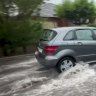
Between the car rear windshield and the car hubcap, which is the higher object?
the car rear windshield

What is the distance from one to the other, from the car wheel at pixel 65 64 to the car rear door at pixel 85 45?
0.36 meters

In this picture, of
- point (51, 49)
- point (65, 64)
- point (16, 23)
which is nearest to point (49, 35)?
point (51, 49)

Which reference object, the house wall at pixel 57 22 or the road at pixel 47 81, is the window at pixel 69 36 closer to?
the road at pixel 47 81

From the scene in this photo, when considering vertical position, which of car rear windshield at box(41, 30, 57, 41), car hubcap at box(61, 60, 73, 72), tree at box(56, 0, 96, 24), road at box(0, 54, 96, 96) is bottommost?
road at box(0, 54, 96, 96)

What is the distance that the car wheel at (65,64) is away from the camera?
37.5 ft

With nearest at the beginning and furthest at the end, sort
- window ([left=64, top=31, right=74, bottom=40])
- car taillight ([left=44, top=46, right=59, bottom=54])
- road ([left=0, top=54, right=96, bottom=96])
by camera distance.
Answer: road ([left=0, top=54, right=96, bottom=96])
car taillight ([left=44, top=46, right=59, bottom=54])
window ([left=64, top=31, right=74, bottom=40])

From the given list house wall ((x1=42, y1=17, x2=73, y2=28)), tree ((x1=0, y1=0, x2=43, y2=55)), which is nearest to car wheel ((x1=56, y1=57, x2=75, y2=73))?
tree ((x1=0, y1=0, x2=43, y2=55))

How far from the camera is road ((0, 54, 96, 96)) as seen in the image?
888 centimetres

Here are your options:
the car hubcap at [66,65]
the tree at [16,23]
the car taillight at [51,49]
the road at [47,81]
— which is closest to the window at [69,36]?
the car taillight at [51,49]

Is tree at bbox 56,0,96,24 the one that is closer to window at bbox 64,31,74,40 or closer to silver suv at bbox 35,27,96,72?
silver suv at bbox 35,27,96,72

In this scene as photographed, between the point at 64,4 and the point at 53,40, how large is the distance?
21.9m

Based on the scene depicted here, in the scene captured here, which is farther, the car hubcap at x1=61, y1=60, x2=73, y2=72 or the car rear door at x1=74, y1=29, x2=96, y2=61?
the car rear door at x1=74, y1=29, x2=96, y2=61

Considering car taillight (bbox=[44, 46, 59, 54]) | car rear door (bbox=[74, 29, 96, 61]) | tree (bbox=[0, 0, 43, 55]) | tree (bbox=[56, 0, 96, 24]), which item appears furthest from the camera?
tree (bbox=[56, 0, 96, 24])

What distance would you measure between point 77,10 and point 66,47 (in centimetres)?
2114
